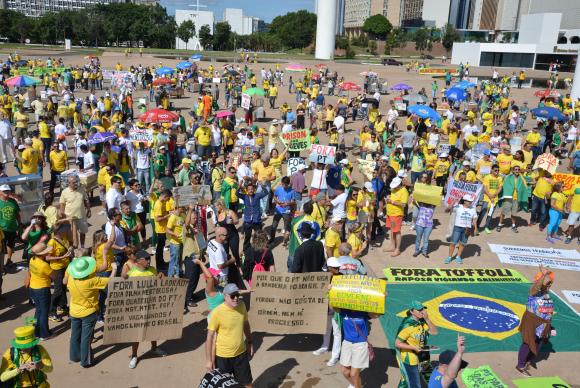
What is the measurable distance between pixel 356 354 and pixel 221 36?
393ft

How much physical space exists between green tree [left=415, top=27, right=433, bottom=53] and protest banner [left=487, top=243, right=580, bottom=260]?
12778 cm

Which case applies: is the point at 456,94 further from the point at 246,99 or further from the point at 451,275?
the point at 451,275

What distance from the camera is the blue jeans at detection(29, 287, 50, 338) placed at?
707 cm

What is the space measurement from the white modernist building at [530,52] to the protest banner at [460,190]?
78202 mm

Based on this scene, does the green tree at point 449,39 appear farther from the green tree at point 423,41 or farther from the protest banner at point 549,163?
the protest banner at point 549,163

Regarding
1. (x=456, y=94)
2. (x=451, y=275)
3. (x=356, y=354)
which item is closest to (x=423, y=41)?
(x=456, y=94)

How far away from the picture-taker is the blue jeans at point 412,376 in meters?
5.55

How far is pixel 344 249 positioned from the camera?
7059 millimetres

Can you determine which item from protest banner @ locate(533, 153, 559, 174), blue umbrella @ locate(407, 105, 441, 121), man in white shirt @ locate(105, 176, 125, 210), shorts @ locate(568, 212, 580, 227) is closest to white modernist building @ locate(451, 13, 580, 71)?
blue umbrella @ locate(407, 105, 441, 121)

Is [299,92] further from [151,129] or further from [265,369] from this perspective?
[265,369]

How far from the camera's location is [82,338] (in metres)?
6.65

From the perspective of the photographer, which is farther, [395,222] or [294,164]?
[294,164]

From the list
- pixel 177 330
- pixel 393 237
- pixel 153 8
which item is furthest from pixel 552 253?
pixel 153 8

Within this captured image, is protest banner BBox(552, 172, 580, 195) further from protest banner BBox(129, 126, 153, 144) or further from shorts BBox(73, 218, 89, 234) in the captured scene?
shorts BBox(73, 218, 89, 234)
